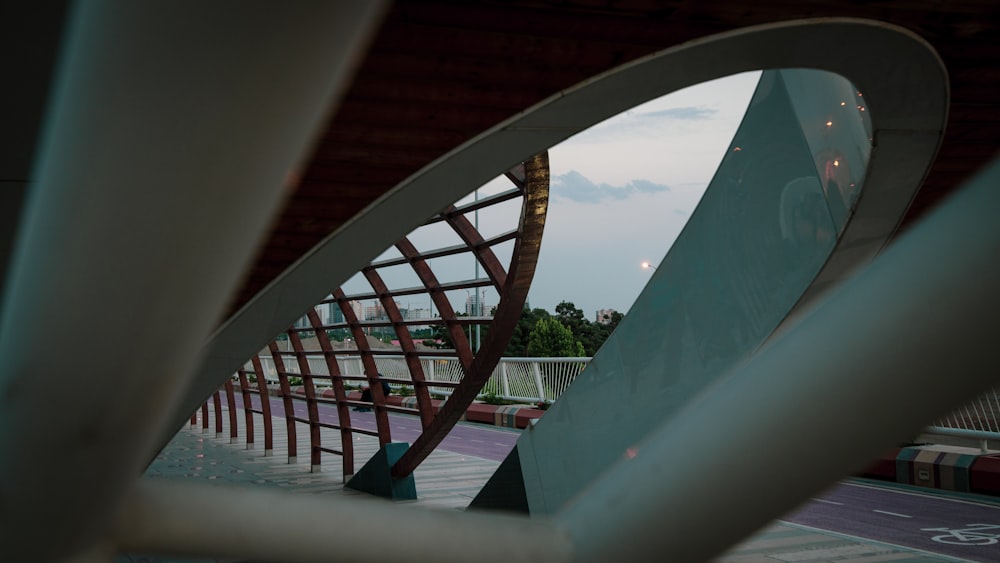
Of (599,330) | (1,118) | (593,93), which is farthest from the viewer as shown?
(599,330)

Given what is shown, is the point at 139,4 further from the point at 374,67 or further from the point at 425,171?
the point at 425,171

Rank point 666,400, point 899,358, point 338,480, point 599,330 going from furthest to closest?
1. point 599,330
2. point 338,480
3. point 666,400
4. point 899,358

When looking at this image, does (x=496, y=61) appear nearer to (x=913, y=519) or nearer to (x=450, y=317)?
(x=450, y=317)

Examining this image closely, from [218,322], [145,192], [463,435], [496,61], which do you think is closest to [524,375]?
[463,435]

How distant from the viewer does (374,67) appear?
4438 mm

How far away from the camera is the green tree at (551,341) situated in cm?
3266

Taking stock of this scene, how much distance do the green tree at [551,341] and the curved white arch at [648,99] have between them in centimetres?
2559

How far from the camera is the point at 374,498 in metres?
12.8

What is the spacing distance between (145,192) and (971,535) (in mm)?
10673

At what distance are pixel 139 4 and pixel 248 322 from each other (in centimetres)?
637

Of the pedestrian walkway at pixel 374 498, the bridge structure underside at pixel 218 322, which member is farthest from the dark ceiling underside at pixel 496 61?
the bridge structure underside at pixel 218 322

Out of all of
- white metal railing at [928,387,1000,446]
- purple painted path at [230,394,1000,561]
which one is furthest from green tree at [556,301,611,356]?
purple painted path at [230,394,1000,561]

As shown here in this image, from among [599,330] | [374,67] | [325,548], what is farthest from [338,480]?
[599,330]

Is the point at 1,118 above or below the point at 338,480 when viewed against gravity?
above
